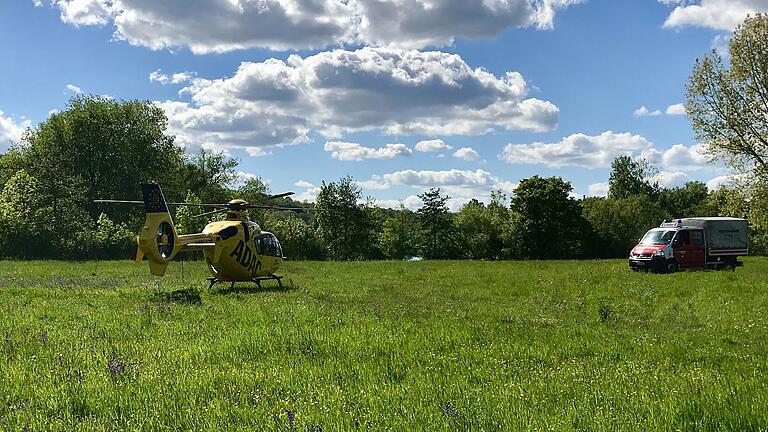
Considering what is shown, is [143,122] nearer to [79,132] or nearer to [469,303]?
[79,132]

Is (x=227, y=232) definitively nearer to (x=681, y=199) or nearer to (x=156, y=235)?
(x=156, y=235)

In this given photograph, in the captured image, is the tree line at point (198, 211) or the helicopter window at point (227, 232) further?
the tree line at point (198, 211)

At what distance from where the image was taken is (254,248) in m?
24.7

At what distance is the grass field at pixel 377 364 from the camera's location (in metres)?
6.55

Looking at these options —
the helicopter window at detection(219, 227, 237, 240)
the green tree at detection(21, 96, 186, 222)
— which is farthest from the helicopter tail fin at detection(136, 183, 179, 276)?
the green tree at detection(21, 96, 186, 222)

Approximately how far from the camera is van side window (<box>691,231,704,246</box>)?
31.9m

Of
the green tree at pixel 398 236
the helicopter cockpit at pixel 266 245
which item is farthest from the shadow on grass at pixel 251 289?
the green tree at pixel 398 236

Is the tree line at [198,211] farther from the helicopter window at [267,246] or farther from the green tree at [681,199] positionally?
the helicopter window at [267,246]

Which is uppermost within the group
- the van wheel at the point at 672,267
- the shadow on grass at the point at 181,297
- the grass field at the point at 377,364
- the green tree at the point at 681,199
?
the green tree at the point at 681,199

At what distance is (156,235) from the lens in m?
20.8

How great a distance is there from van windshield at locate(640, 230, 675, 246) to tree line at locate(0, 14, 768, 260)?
12.5 meters

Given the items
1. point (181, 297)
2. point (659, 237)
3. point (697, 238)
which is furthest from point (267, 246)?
point (697, 238)

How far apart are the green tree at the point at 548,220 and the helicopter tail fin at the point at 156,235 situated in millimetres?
54024

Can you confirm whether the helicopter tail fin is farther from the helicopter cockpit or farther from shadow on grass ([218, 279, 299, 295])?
the helicopter cockpit
